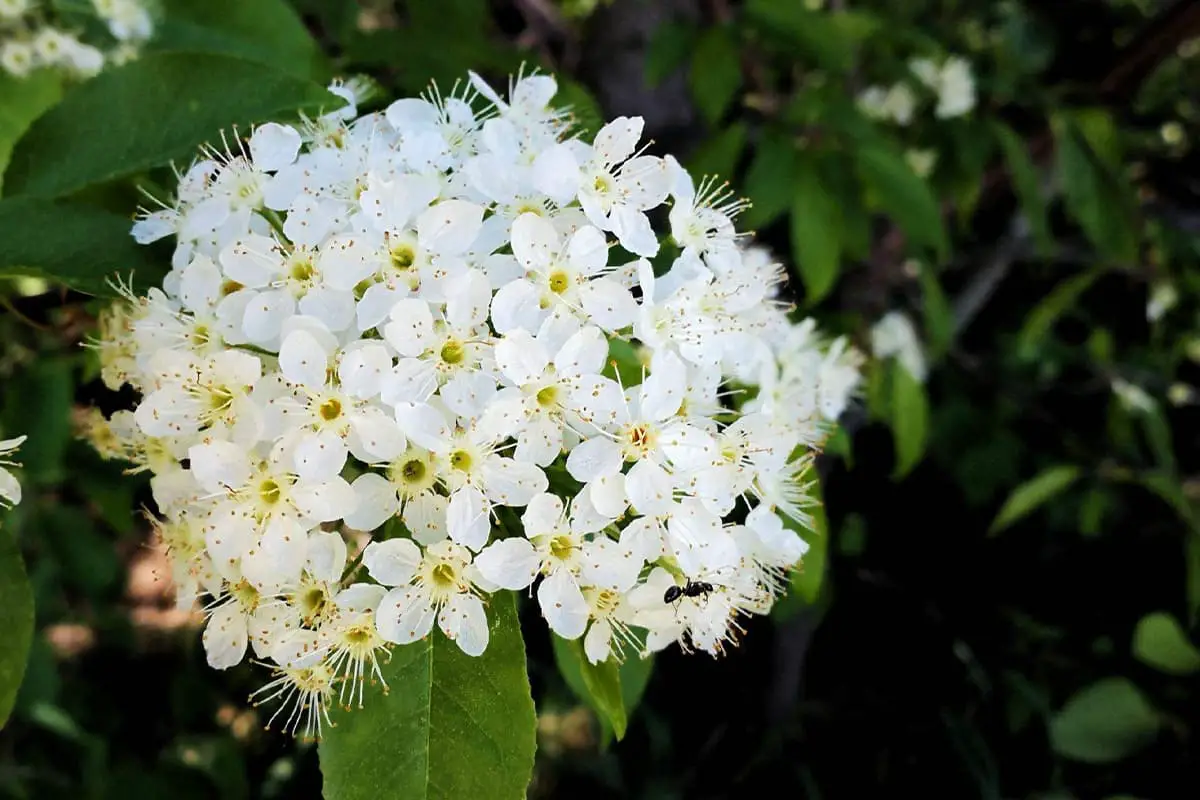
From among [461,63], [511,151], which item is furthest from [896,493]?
[511,151]

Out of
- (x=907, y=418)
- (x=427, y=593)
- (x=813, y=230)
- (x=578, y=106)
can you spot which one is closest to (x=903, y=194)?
(x=813, y=230)

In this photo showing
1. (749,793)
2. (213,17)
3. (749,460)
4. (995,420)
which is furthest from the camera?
(995,420)

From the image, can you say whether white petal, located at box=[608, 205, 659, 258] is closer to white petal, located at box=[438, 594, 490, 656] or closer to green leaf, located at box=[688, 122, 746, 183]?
white petal, located at box=[438, 594, 490, 656]

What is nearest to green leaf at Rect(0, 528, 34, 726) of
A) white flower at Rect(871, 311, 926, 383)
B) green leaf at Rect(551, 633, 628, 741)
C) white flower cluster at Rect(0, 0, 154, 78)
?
green leaf at Rect(551, 633, 628, 741)

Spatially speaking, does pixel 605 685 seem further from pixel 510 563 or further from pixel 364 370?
pixel 364 370

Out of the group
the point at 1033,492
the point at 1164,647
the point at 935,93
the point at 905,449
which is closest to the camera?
the point at 905,449

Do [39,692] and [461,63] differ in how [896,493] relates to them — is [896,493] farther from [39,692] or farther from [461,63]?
[39,692]
